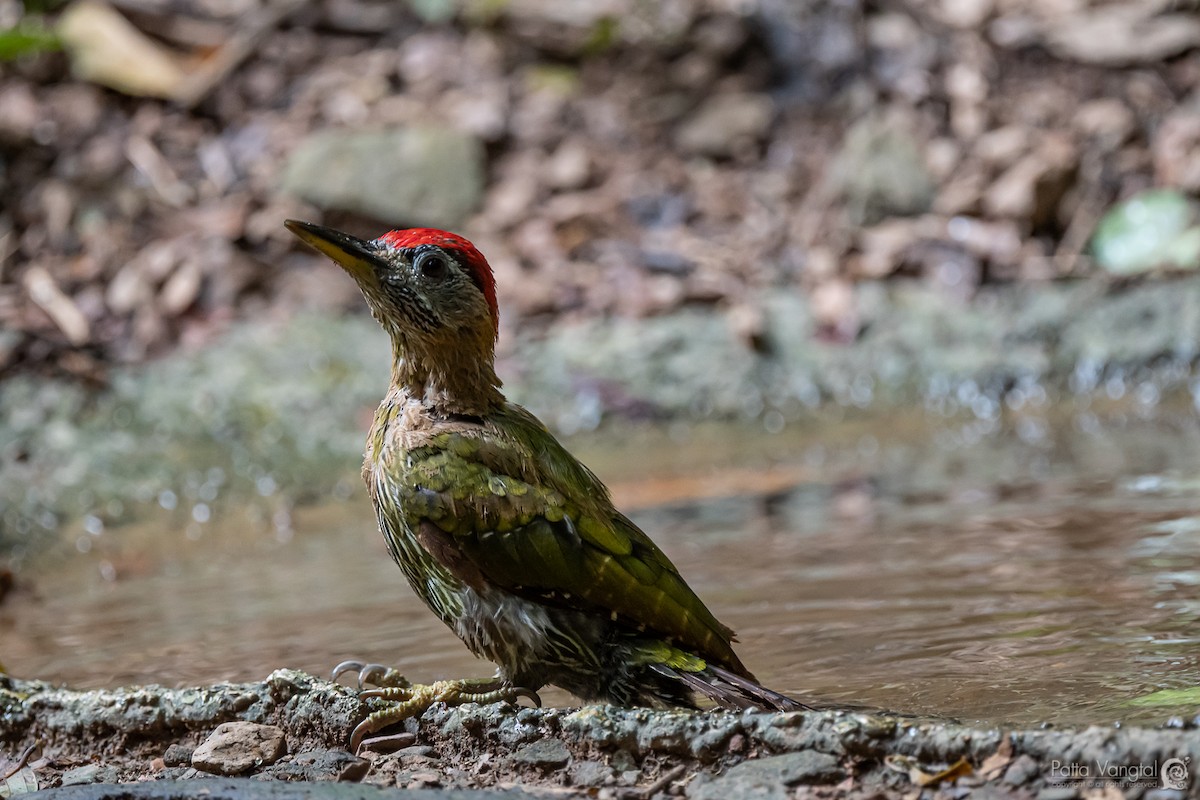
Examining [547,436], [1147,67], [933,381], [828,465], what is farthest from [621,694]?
[1147,67]

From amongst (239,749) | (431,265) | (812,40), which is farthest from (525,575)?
(812,40)

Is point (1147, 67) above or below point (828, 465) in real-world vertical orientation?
above

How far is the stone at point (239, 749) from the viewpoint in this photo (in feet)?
9.42

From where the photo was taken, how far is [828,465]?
6.60 m

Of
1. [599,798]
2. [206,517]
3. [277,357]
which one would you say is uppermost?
→ [277,357]

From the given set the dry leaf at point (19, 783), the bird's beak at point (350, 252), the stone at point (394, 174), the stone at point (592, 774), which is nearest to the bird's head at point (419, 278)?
the bird's beak at point (350, 252)

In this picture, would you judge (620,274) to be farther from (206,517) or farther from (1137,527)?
(1137,527)

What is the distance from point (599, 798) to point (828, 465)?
167 inches

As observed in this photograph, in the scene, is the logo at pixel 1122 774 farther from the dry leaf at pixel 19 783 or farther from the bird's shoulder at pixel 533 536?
the dry leaf at pixel 19 783

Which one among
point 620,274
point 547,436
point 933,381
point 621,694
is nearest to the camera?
point 621,694

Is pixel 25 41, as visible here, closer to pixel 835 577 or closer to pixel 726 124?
pixel 726 124

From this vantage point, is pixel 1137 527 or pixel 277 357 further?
pixel 277 357

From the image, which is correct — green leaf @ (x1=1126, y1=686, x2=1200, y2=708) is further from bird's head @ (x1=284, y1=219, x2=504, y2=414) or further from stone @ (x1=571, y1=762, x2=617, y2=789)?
bird's head @ (x1=284, y1=219, x2=504, y2=414)

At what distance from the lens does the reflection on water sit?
3289 millimetres
